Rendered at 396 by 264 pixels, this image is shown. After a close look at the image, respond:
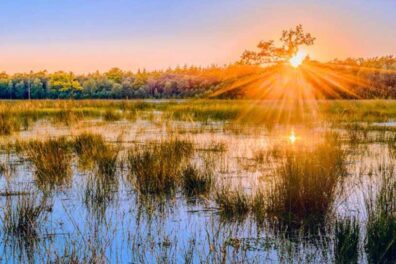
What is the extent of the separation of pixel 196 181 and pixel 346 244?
2.32 meters

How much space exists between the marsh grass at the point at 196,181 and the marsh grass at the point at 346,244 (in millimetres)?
2038

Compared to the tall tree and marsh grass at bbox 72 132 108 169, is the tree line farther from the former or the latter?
marsh grass at bbox 72 132 108 169

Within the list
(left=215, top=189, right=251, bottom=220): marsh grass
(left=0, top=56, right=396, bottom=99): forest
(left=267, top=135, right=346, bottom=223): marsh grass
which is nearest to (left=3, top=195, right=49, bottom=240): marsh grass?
(left=215, top=189, right=251, bottom=220): marsh grass

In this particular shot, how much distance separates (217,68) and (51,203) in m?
63.7

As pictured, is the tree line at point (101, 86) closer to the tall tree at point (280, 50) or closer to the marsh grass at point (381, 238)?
the tall tree at point (280, 50)

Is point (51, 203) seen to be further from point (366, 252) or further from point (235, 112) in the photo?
point (235, 112)

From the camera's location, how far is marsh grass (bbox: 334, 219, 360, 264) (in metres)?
3.56

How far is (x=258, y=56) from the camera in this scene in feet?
97.2

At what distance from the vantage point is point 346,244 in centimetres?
363

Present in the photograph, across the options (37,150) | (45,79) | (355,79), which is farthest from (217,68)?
(37,150)

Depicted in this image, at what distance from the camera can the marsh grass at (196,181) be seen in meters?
5.60

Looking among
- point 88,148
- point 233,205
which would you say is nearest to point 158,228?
point 233,205

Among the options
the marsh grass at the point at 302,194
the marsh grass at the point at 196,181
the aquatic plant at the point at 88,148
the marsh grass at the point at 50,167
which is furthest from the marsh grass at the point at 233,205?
the aquatic plant at the point at 88,148

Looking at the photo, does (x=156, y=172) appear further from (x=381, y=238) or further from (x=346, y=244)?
(x=381, y=238)
